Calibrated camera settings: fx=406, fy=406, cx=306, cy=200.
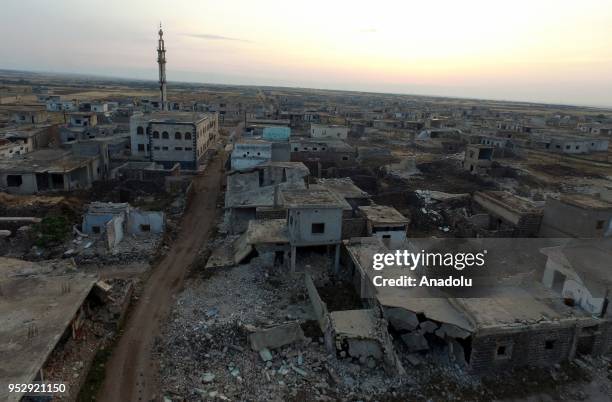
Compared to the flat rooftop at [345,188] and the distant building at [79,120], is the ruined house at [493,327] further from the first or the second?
the distant building at [79,120]

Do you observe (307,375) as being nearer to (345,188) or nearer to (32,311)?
(32,311)

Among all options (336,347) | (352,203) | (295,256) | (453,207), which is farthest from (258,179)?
(336,347)

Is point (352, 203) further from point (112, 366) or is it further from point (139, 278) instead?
point (112, 366)

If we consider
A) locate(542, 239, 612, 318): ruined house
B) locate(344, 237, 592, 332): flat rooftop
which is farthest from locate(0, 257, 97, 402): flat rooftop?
locate(542, 239, 612, 318): ruined house

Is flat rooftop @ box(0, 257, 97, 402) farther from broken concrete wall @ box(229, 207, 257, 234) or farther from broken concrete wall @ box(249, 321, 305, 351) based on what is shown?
broken concrete wall @ box(229, 207, 257, 234)

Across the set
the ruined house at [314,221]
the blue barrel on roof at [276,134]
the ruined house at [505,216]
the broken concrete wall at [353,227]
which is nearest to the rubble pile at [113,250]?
the ruined house at [314,221]

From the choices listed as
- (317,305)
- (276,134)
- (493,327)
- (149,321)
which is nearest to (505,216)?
(493,327)
